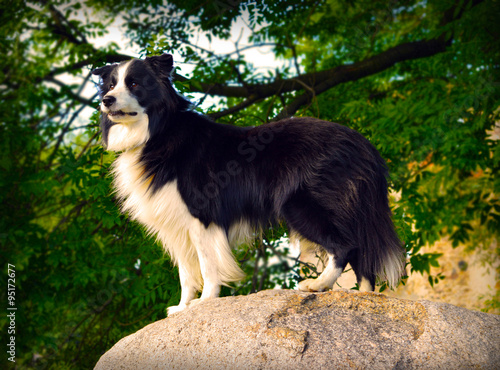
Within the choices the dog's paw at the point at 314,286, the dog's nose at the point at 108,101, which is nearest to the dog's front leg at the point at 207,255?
the dog's paw at the point at 314,286

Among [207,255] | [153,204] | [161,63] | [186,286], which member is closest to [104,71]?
[161,63]

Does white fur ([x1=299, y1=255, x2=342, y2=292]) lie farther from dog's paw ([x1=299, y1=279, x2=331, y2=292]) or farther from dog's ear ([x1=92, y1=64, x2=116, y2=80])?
dog's ear ([x1=92, y1=64, x2=116, y2=80])

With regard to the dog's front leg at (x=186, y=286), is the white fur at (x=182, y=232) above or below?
above

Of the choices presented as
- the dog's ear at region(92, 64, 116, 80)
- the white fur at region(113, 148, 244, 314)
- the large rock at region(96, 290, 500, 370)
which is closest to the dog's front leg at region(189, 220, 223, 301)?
the white fur at region(113, 148, 244, 314)

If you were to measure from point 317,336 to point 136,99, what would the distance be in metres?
2.07

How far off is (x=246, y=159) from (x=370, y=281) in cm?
124

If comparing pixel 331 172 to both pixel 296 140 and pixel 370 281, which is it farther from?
pixel 370 281

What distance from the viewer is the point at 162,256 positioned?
5.03 m

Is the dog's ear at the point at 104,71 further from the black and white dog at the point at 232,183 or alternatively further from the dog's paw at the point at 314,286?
the dog's paw at the point at 314,286

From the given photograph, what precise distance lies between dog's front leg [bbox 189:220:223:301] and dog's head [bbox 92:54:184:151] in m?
0.81

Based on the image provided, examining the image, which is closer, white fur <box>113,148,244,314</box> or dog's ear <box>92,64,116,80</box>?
white fur <box>113,148,244,314</box>

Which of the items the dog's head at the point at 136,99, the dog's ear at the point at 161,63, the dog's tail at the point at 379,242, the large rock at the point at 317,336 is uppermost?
the dog's ear at the point at 161,63

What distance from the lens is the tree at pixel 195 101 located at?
584 cm

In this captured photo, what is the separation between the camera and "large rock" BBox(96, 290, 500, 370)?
286cm
